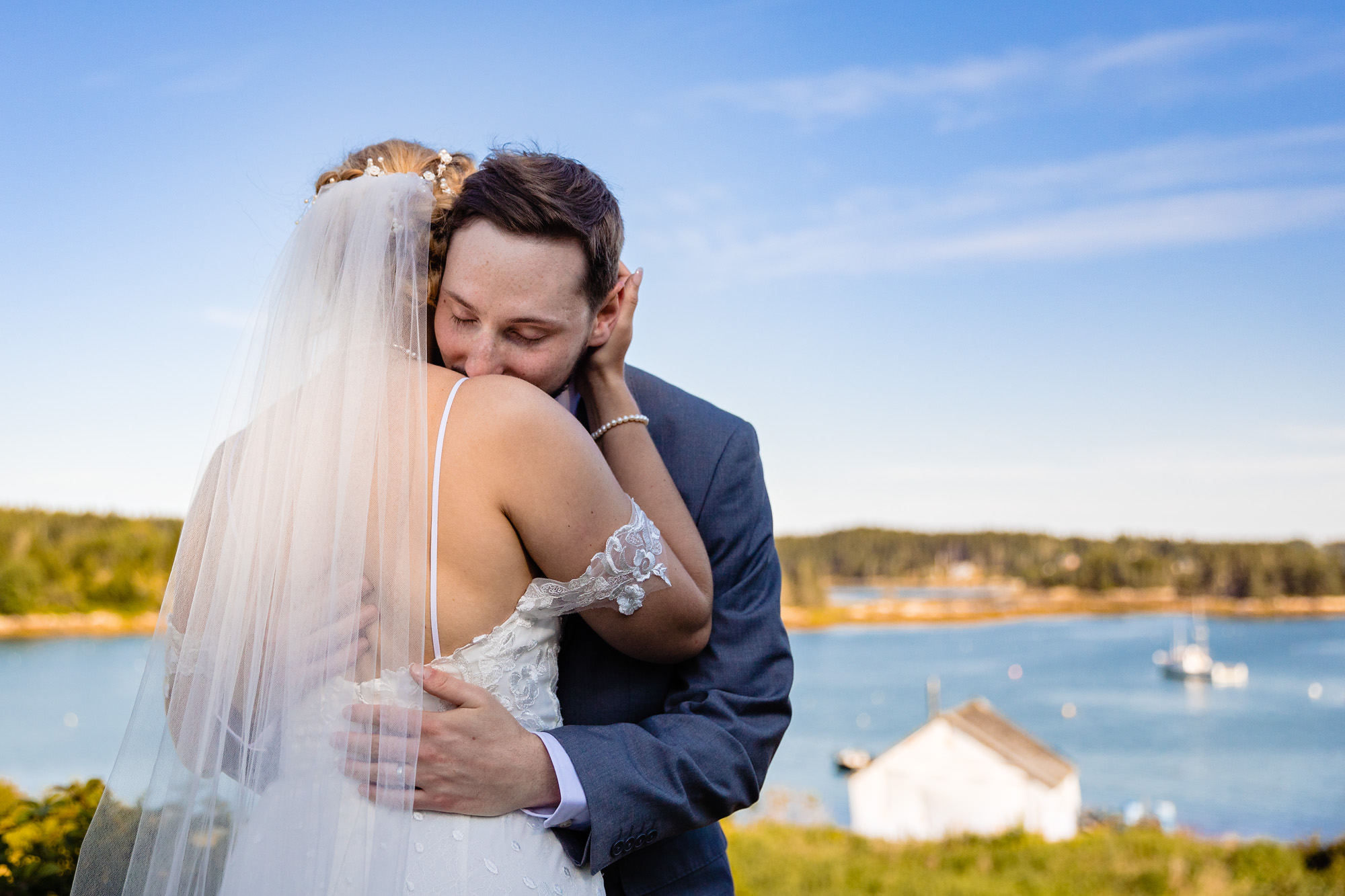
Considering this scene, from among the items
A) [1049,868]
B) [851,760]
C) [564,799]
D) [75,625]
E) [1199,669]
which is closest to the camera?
[564,799]

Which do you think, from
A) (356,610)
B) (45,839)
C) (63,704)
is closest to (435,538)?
(356,610)

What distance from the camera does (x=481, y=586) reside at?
1.48 m

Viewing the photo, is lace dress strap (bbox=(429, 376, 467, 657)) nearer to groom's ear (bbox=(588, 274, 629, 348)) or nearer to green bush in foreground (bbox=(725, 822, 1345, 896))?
groom's ear (bbox=(588, 274, 629, 348))

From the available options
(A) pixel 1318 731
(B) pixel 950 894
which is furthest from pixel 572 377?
(A) pixel 1318 731

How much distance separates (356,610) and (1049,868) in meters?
16.2

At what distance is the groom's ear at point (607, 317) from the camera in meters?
1.89

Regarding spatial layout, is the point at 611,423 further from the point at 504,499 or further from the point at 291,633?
the point at 291,633

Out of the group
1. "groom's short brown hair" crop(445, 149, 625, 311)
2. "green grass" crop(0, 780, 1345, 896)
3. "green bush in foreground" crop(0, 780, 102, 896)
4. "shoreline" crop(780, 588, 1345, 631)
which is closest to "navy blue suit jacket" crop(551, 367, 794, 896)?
"groom's short brown hair" crop(445, 149, 625, 311)

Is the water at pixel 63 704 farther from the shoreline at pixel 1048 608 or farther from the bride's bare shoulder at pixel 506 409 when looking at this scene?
the shoreline at pixel 1048 608

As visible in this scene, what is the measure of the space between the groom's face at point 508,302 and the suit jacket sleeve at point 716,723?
1.84ft

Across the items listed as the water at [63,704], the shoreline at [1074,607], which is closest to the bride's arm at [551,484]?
the water at [63,704]

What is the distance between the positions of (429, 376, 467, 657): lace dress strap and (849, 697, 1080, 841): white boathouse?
23806 mm

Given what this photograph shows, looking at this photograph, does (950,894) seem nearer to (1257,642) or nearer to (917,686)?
(917,686)

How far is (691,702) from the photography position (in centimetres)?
189
